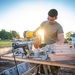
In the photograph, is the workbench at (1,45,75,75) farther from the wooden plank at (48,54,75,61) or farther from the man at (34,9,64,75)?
the man at (34,9,64,75)

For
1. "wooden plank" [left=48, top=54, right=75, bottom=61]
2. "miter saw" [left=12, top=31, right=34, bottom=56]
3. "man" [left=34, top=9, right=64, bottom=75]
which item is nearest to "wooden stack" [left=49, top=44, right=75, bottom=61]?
"wooden plank" [left=48, top=54, right=75, bottom=61]

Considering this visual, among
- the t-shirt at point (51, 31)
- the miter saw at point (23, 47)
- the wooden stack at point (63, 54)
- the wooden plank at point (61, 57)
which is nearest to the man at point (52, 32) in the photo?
the t-shirt at point (51, 31)

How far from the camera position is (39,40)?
4.30 metres

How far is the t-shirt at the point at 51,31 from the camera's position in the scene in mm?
4348

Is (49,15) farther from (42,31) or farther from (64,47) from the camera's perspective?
(64,47)

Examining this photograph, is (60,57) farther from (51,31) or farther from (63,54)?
(51,31)

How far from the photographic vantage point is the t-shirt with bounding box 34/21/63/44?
14.3 feet

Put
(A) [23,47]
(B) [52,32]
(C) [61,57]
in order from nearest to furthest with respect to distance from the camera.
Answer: (C) [61,57] < (A) [23,47] < (B) [52,32]

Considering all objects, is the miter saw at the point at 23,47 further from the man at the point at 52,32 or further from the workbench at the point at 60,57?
the man at the point at 52,32

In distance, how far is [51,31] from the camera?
4.38m

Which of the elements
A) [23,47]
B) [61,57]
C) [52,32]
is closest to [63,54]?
[61,57]

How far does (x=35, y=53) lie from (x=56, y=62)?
Result: 65 centimetres

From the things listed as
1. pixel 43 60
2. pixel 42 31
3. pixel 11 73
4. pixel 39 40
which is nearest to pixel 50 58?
pixel 43 60

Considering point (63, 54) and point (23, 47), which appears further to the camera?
point (23, 47)
